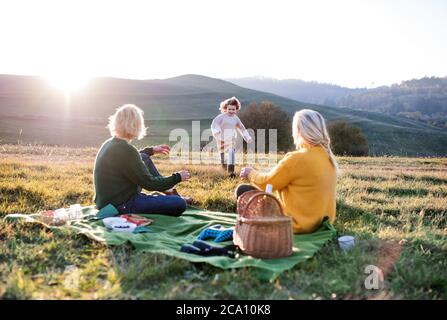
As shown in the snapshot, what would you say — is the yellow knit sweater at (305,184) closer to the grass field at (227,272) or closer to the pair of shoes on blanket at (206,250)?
the grass field at (227,272)

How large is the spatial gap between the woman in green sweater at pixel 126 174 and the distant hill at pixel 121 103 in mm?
45245

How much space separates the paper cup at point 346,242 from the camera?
6352 millimetres

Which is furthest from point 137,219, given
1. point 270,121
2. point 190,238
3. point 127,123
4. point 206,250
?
point 270,121

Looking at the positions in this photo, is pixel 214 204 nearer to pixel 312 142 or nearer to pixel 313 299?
pixel 312 142

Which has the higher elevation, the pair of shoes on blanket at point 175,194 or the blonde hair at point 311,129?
the blonde hair at point 311,129

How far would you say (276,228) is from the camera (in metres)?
5.85

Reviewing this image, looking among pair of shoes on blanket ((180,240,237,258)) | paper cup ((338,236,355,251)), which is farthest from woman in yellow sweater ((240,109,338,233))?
pair of shoes on blanket ((180,240,237,258))

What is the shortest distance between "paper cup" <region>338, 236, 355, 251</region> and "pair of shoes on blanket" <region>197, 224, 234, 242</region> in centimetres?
157

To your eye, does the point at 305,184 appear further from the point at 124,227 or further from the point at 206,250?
the point at 124,227

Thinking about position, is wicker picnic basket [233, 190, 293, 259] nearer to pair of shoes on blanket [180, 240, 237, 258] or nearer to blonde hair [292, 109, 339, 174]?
pair of shoes on blanket [180, 240, 237, 258]

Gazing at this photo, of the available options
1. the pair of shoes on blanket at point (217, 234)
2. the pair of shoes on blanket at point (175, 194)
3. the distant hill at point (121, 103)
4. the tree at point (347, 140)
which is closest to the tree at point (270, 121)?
the tree at point (347, 140)

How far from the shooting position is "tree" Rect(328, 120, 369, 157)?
58031mm

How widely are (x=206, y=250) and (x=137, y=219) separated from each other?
1.82 m

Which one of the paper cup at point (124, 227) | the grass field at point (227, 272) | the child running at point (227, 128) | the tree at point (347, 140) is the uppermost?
the child running at point (227, 128)
